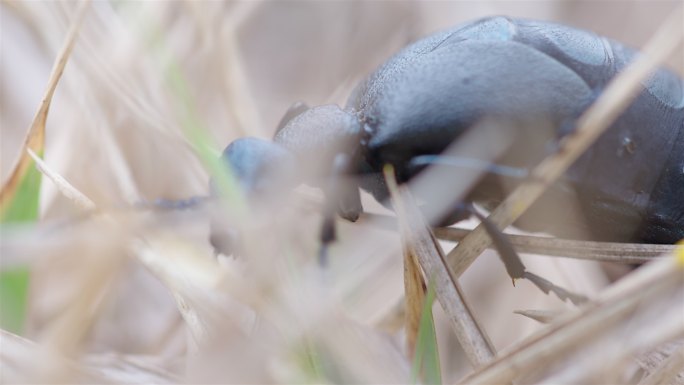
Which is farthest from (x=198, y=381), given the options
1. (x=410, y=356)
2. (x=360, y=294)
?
(x=360, y=294)

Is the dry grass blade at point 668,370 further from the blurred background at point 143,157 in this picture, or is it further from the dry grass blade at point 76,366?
the dry grass blade at point 76,366

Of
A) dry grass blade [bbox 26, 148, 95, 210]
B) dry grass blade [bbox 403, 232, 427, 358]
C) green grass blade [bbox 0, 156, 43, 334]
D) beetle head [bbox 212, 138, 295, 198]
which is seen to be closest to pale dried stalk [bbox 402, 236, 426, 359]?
dry grass blade [bbox 403, 232, 427, 358]

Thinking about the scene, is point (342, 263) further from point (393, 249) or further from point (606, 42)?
point (606, 42)

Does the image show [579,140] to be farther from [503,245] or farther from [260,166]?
[260,166]

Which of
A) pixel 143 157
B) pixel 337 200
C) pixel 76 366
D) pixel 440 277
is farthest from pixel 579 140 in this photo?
pixel 143 157

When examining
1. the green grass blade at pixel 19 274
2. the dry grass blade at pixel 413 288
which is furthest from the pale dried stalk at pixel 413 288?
the green grass blade at pixel 19 274

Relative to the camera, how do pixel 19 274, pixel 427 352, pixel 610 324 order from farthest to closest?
pixel 19 274 < pixel 427 352 < pixel 610 324
